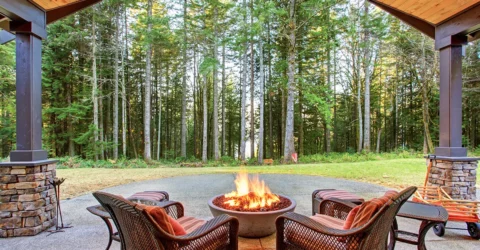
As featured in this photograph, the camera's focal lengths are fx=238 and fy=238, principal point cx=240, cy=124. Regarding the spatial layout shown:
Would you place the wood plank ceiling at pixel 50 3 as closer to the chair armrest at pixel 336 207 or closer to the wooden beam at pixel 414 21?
the chair armrest at pixel 336 207

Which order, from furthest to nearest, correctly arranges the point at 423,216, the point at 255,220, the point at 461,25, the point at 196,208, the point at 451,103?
1. the point at 196,208
2. the point at 451,103
3. the point at 461,25
4. the point at 255,220
5. the point at 423,216

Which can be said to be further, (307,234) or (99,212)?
(99,212)

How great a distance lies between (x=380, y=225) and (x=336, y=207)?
105 cm

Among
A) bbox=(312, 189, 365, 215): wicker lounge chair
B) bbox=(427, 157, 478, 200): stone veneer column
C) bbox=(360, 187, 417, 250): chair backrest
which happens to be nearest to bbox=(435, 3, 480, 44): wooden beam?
bbox=(427, 157, 478, 200): stone veneer column

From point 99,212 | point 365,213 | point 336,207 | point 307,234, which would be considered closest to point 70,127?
point 99,212

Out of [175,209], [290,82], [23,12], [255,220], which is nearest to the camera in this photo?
[255,220]

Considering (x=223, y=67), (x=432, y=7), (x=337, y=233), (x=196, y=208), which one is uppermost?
(x=223, y=67)

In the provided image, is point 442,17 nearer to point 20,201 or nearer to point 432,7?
point 432,7

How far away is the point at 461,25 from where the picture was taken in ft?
12.1

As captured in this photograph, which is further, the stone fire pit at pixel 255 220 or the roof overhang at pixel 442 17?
the roof overhang at pixel 442 17

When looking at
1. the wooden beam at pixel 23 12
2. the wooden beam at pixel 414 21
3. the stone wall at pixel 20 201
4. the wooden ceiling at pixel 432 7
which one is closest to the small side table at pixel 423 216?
the wooden ceiling at pixel 432 7

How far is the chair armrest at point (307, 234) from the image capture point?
5.62 ft

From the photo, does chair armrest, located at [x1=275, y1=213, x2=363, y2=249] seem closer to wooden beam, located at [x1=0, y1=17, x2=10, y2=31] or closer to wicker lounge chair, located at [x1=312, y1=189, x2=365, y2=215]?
wicker lounge chair, located at [x1=312, y1=189, x2=365, y2=215]

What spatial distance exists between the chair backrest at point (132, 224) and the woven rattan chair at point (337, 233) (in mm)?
1040
